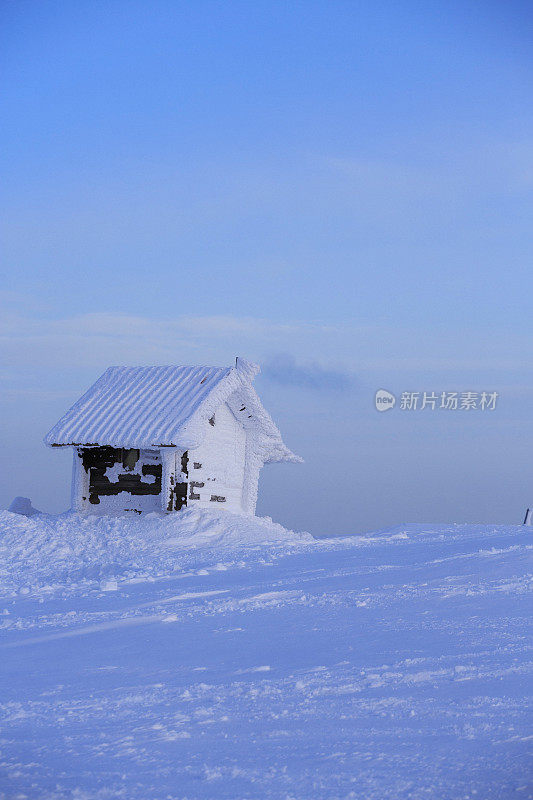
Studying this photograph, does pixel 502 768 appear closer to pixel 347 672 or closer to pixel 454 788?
pixel 454 788

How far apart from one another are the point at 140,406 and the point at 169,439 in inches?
83.2

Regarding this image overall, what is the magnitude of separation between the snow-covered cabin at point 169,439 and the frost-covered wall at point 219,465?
25 millimetres

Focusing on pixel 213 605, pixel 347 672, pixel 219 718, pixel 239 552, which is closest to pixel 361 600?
pixel 213 605

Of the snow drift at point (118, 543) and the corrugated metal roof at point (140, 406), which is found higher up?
the corrugated metal roof at point (140, 406)

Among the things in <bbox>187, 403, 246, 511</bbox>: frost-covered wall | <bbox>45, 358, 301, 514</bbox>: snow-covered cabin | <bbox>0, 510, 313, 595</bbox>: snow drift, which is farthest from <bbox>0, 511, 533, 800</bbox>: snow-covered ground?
<bbox>187, 403, 246, 511</bbox>: frost-covered wall

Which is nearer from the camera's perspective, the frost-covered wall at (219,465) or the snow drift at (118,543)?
the snow drift at (118,543)

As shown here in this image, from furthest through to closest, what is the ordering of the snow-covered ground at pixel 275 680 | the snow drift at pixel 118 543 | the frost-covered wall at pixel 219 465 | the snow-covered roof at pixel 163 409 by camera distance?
the frost-covered wall at pixel 219 465
the snow-covered roof at pixel 163 409
the snow drift at pixel 118 543
the snow-covered ground at pixel 275 680

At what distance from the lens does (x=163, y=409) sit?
2005 centimetres

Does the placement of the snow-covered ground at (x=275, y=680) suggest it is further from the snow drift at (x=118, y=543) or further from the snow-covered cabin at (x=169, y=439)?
the snow-covered cabin at (x=169, y=439)

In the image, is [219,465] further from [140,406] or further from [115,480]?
[115,480]

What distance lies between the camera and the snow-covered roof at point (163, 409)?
1919 cm

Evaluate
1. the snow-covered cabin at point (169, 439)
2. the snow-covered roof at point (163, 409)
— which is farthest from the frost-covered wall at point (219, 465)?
the snow-covered roof at point (163, 409)

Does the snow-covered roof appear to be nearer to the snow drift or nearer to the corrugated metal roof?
the corrugated metal roof

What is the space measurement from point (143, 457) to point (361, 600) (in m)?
10.4
